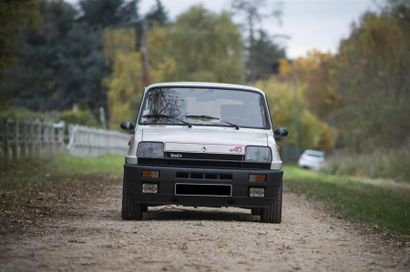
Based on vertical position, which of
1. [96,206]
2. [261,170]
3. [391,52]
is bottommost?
[96,206]

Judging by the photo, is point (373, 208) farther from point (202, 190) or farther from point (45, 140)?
point (45, 140)

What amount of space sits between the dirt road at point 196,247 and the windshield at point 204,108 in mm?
1381

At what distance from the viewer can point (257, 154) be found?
11.2m

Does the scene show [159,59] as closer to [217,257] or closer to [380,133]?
[380,133]

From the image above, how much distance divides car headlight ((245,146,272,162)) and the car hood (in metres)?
0.06

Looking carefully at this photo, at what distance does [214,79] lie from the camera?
70.4m

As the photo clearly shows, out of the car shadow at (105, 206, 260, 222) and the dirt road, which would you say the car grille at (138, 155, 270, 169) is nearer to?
the dirt road

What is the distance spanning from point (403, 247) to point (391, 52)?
35.2m

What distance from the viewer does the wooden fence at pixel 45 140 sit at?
90.7 ft

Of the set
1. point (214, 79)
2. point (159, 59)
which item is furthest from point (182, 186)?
point (159, 59)

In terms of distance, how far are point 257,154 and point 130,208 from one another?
1831 millimetres

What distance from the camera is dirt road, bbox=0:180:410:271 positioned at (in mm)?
7633

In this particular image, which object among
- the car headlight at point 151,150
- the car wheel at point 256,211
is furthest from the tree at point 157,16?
the car headlight at point 151,150

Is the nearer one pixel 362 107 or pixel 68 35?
pixel 362 107
